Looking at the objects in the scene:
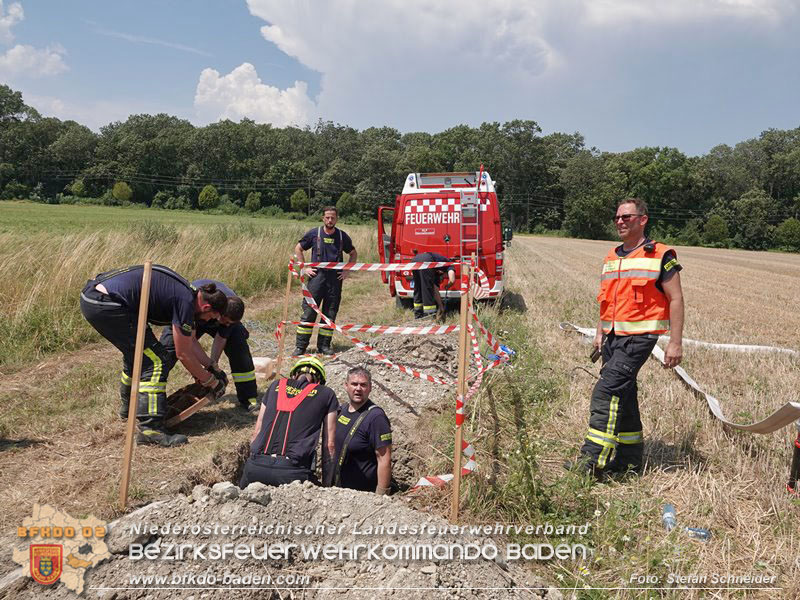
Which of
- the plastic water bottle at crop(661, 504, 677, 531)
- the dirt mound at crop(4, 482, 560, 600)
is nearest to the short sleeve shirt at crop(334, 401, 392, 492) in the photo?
the dirt mound at crop(4, 482, 560, 600)

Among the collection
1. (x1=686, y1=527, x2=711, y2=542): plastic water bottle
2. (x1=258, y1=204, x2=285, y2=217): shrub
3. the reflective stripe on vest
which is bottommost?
(x1=686, y1=527, x2=711, y2=542): plastic water bottle

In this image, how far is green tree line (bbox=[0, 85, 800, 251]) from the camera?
194 ft

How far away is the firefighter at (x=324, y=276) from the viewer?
710 centimetres

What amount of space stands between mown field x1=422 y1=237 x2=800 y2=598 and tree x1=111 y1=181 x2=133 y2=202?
80.6 m

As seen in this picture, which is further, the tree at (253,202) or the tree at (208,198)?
the tree at (208,198)

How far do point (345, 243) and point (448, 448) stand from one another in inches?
170

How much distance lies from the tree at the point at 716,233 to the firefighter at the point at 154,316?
57827 millimetres

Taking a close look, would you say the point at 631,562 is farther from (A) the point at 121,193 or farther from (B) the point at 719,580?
(A) the point at 121,193

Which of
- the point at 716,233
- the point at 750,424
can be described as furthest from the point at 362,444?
the point at 716,233

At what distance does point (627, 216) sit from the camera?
12.0 feet

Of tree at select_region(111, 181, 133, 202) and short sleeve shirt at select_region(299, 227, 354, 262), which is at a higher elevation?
tree at select_region(111, 181, 133, 202)

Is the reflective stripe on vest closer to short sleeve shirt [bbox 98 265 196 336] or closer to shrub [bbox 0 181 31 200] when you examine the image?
short sleeve shirt [bbox 98 265 196 336]

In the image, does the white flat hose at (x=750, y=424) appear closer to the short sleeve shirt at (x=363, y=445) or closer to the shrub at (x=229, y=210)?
the short sleeve shirt at (x=363, y=445)

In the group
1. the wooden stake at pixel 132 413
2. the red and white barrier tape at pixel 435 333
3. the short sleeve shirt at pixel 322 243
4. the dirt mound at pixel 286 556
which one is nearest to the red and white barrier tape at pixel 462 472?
the red and white barrier tape at pixel 435 333
